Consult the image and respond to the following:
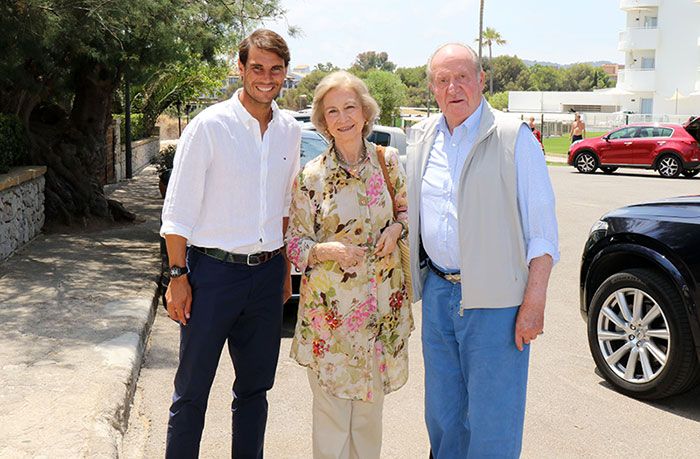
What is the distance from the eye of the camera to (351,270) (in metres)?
3.62

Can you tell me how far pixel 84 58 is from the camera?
12.1 meters

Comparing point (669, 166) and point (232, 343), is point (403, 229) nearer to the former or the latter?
point (232, 343)

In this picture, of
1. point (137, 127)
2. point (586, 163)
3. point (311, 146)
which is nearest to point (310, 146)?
point (311, 146)

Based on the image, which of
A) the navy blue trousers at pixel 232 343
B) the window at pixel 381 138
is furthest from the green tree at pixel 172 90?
the navy blue trousers at pixel 232 343

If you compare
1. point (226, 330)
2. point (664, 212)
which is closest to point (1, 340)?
point (226, 330)

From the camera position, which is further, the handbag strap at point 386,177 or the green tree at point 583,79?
the green tree at point 583,79

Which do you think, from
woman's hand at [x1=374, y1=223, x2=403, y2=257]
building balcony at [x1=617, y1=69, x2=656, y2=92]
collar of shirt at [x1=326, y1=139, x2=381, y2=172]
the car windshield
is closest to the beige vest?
woman's hand at [x1=374, y1=223, x2=403, y2=257]

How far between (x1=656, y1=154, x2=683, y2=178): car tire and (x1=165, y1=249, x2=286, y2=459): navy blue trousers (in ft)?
75.7

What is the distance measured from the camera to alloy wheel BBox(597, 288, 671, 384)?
17.4 feet

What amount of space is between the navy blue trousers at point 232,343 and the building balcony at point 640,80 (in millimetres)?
Result: 73762

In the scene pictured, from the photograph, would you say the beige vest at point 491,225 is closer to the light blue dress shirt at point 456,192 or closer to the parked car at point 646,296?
the light blue dress shirt at point 456,192

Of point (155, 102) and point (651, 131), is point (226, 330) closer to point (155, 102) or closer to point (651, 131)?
point (651, 131)

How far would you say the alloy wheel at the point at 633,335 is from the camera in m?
5.29

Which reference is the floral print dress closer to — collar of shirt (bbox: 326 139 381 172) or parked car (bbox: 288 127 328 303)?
collar of shirt (bbox: 326 139 381 172)
